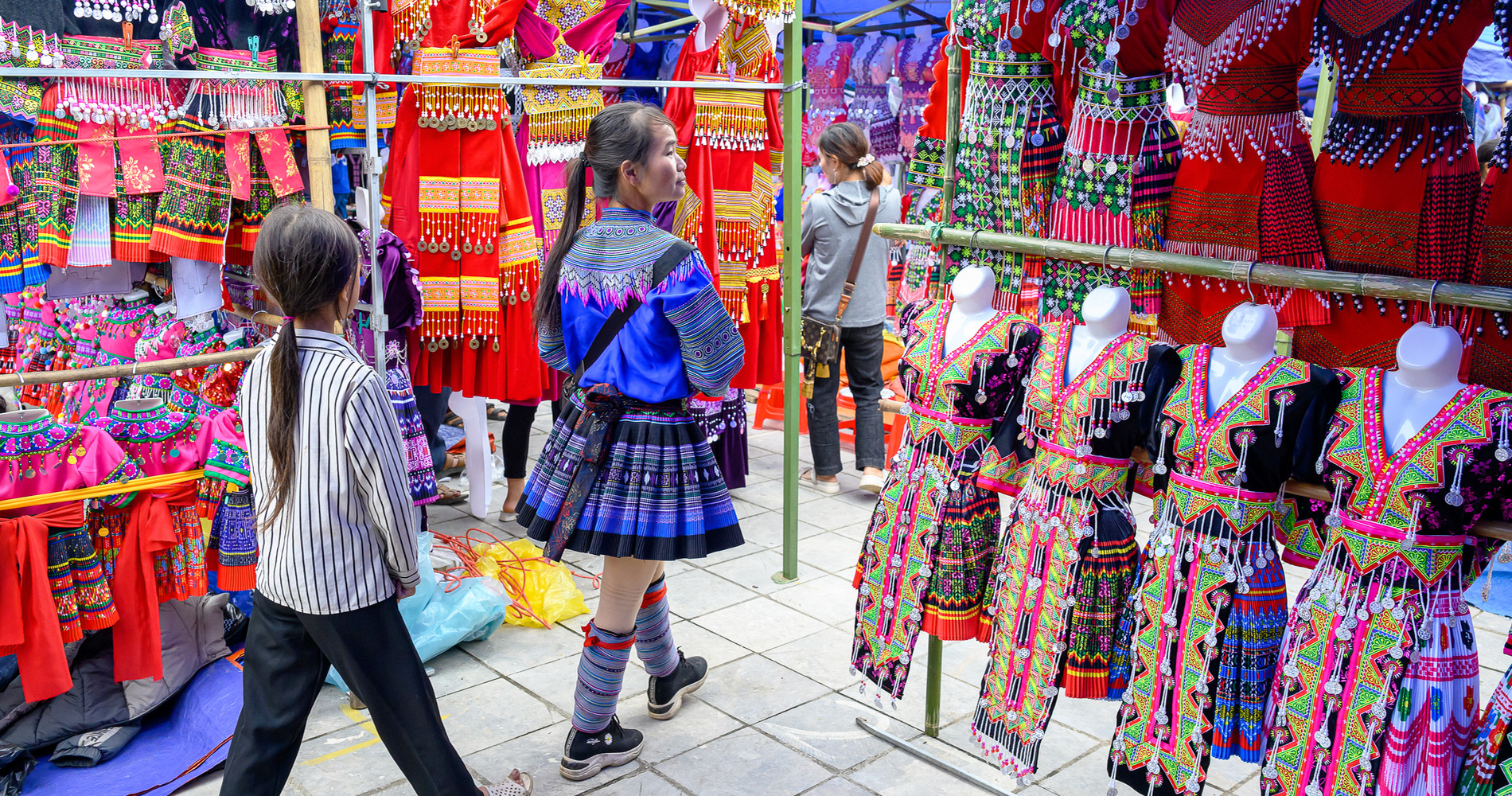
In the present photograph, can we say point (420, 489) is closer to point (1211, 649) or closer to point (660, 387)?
point (660, 387)

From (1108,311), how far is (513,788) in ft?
6.08

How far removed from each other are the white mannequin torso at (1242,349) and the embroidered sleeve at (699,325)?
1.10m

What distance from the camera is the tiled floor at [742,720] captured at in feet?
9.16

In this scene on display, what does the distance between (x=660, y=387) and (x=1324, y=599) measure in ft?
4.90

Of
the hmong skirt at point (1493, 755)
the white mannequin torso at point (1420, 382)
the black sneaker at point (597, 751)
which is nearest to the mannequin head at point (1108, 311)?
the white mannequin torso at point (1420, 382)

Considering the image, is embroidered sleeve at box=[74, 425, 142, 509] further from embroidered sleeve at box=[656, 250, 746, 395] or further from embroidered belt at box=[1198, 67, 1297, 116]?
embroidered belt at box=[1198, 67, 1297, 116]

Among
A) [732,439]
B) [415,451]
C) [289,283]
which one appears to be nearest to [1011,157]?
[289,283]

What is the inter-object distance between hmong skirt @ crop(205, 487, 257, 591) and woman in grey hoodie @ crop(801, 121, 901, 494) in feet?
9.75

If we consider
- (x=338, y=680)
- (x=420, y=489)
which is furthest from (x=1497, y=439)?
(x=338, y=680)

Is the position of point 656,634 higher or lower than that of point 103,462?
lower

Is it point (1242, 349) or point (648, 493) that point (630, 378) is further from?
point (1242, 349)

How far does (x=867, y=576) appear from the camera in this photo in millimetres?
2467

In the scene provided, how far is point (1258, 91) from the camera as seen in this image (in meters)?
1.91

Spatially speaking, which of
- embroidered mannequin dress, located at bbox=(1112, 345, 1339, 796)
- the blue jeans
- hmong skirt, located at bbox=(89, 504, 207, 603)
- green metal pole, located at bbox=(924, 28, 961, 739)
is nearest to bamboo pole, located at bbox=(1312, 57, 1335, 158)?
the blue jeans
